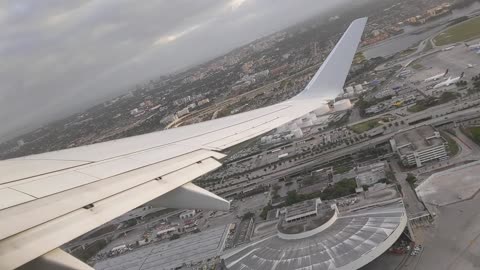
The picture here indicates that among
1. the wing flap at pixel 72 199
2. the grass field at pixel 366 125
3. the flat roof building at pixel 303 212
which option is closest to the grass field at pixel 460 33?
the grass field at pixel 366 125

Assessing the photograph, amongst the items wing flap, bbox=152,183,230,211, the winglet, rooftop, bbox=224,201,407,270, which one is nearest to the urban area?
rooftop, bbox=224,201,407,270

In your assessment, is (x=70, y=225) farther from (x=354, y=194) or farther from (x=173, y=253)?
(x=173, y=253)

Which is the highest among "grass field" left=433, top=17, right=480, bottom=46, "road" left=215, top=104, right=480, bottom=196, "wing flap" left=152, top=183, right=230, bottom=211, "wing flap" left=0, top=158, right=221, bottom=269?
"wing flap" left=0, top=158, right=221, bottom=269

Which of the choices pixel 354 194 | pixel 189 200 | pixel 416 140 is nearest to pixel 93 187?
pixel 189 200

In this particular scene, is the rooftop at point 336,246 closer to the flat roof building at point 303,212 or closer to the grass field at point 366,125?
the flat roof building at point 303,212

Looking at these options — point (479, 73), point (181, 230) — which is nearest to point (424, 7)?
point (479, 73)

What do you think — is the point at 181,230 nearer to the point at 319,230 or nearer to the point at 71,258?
the point at 319,230

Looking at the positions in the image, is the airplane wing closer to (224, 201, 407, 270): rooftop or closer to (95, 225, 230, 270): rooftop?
(224, 201, 407, 270): rooftop
